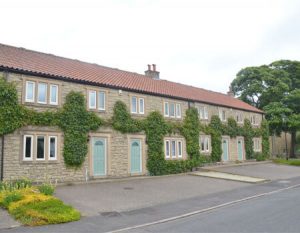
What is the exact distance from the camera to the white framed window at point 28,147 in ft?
57.3

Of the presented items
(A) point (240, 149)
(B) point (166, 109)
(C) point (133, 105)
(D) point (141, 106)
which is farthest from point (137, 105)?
(A) point (240, 149)

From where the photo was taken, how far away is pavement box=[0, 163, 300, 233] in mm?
10328

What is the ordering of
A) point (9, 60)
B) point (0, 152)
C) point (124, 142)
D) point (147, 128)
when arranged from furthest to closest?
point (147, 128), point (124, 142), point (9, 60), point (0, 152)

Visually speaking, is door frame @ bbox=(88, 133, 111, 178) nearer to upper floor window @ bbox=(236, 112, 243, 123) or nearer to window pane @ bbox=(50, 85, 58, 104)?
window pane @ bbox=(50, 85, 58, 104)

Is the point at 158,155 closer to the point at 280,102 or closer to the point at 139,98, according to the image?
the point at 139,98

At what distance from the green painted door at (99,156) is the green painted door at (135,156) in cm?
247

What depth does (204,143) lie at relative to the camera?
30.0 metres

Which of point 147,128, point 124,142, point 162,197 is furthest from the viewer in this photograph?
point 147,128

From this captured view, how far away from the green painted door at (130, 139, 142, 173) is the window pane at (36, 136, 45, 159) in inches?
264

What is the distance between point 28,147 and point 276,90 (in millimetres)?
36710

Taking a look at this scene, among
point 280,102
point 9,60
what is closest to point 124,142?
point 9,60

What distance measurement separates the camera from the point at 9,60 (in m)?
18.8

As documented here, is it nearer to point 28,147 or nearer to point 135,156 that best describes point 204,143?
point 135,156

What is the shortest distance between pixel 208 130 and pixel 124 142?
11.0 meters
